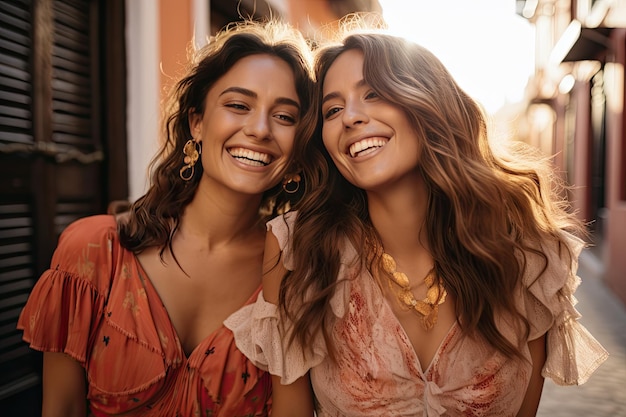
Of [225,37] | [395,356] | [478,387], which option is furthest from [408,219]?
[225,37]

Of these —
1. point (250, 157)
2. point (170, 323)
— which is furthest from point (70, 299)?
point (250, 157)

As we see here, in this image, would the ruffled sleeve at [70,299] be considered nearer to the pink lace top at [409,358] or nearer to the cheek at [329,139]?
the pink lace top at [409,358]

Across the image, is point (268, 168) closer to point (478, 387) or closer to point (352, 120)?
point (352, 120)

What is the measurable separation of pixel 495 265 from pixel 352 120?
30.0 inches

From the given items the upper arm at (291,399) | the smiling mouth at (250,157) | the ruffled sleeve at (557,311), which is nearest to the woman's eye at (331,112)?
the smiling mouth at (250,157)

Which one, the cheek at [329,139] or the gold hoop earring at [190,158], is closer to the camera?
the cheek at [329,139]

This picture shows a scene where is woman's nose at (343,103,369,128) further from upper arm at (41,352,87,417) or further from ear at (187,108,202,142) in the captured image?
upper arm at (41,352,87,417)

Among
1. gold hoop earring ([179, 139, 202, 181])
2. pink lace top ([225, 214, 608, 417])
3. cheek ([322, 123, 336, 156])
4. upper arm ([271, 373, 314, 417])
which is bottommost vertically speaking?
upper arm ([271, 373, 314, 417])

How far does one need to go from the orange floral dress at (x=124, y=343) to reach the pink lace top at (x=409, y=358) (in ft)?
0.52

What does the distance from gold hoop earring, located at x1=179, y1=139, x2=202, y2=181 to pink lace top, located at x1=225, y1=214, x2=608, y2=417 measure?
628mm

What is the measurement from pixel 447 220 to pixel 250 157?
33.3 inches

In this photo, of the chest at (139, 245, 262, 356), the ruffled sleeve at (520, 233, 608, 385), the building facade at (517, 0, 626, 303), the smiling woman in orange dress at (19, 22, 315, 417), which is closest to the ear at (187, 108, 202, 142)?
the smiling woman in orange dress at (19, 22, 315, 417)

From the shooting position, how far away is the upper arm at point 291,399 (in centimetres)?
225

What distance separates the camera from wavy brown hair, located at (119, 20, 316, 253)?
248cm
